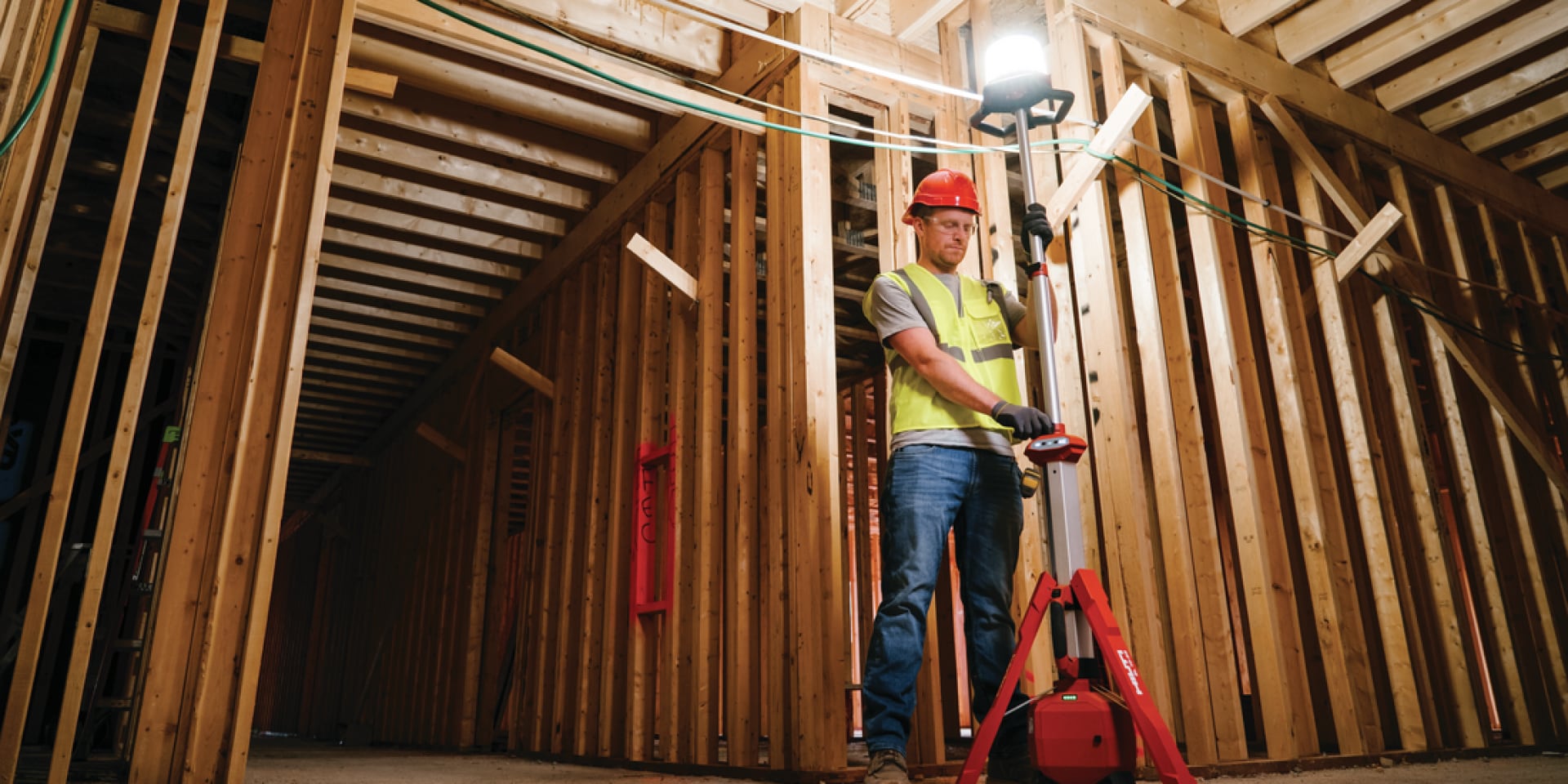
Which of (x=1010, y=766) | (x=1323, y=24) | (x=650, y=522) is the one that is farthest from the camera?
(x=650, y=522)

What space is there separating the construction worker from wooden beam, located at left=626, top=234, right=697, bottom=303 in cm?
214

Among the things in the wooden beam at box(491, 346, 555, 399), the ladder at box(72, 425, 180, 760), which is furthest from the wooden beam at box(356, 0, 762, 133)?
the wooden beam at box(491, 346, 555, 399)

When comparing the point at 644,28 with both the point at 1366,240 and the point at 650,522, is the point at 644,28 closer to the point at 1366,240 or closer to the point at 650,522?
the point at 650,522

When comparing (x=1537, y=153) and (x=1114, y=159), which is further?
(x=1537, y=153)

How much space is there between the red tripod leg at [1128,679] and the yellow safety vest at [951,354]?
736 millimetres

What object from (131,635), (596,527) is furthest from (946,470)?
(131,635)

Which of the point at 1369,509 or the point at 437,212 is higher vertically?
the point at 437,212

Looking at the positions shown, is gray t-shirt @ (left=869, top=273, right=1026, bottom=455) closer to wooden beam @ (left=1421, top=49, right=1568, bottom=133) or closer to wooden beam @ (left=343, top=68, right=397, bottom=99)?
wooden beam @ (left=343, top=68, right=397, bottom=99)

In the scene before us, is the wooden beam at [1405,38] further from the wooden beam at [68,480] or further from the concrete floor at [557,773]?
the wooden beam at [68,480]

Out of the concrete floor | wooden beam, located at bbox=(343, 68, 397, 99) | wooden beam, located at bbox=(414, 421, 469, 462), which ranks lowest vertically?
the concrete floor

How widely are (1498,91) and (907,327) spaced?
5.11 metres

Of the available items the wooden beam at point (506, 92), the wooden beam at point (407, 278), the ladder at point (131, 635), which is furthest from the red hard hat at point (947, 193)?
the wooden beam at point (407, 278)

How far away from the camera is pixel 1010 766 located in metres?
2.71

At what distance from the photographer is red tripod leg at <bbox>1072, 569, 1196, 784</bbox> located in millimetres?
2227
